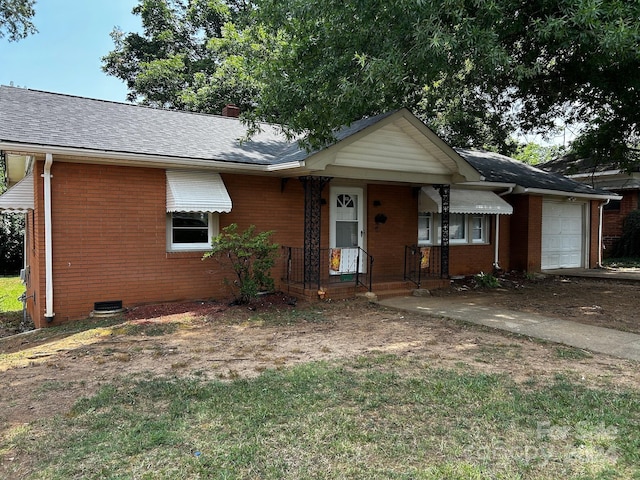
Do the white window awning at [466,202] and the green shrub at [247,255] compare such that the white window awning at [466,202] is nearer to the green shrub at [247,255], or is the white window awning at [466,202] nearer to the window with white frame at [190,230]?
the green shrub at [247,255]

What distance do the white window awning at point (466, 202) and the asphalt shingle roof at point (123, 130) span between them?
405 cm

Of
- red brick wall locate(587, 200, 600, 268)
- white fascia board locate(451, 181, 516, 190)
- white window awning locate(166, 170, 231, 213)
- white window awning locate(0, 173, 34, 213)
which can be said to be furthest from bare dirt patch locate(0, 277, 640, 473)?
red brick wall locate(587, 200, 600, 268)

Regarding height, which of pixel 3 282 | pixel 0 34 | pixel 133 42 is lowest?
pixel 3 282

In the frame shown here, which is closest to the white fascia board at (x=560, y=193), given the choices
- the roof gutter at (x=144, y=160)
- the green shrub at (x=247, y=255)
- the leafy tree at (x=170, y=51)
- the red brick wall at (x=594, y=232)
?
the red brick wall at (x=594, y=232)

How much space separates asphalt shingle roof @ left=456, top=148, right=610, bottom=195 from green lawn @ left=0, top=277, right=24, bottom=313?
13806 millimetres

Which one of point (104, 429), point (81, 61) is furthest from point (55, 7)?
point (104, 429)

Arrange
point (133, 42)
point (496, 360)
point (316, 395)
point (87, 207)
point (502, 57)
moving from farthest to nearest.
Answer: point (133, 42) → point (87, 207) → point (502, 57) → point (496, 360) → point (316, 395)

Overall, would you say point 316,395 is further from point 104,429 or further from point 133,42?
point 133,42

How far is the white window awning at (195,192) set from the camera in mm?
8508

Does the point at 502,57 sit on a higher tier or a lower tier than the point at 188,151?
higher

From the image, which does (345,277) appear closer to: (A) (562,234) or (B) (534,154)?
(A) (562,234)

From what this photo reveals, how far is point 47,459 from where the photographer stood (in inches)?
123

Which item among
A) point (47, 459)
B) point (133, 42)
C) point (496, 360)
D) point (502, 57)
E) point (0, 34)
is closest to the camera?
point (47, 459)

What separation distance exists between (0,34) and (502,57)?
21.7 m
